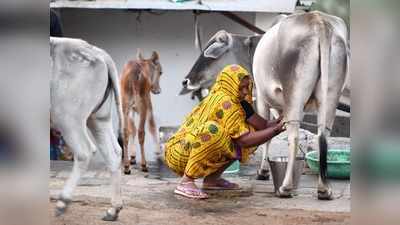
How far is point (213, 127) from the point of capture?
4.07 metres

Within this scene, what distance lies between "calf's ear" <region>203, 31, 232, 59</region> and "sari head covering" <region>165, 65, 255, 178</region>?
0.24m

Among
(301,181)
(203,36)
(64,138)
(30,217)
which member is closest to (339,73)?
(301,181)

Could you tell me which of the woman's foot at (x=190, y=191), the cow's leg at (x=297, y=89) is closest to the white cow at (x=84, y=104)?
the woman's foot at (x=190, y=191)

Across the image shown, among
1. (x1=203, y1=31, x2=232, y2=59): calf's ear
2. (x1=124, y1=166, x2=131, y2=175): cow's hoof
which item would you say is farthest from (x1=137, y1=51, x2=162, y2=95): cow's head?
(x1=124, y1=166, x2=131, y2=175): cow's hoof

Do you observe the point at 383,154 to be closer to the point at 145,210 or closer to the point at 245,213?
the point at 245,213

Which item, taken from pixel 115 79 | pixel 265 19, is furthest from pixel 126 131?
pixel 265 19

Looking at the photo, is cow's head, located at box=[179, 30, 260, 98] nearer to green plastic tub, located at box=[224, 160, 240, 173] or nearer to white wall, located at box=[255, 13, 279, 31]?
white wall, located at box=[255, 13, 279, 31]

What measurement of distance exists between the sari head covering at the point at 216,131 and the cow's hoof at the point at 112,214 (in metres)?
0.54

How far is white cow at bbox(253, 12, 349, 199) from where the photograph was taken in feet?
12.8

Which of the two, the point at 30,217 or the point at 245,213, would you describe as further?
the point at 245,213

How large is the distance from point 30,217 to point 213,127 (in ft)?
4.16

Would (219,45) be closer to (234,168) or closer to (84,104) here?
(234,168)

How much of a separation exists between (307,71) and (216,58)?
75 centimetres

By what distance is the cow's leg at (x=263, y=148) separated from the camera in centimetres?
429
